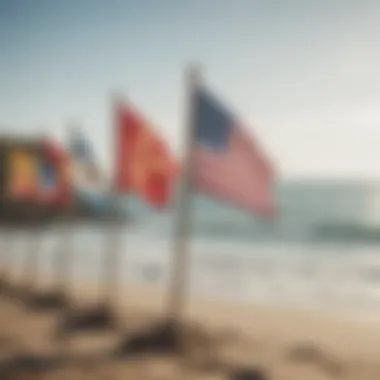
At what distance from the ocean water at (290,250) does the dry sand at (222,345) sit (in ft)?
0.12

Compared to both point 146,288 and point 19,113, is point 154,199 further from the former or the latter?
point 19,113

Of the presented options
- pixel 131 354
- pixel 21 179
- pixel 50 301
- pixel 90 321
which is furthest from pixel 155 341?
pixel 21 179

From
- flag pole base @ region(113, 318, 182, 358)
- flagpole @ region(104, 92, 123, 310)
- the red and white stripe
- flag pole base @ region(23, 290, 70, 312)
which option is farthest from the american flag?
flag pole base @ region(23, 290, 70, 312)

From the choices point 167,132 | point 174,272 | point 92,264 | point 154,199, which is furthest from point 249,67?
point 92,264

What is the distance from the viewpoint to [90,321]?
1592 mm

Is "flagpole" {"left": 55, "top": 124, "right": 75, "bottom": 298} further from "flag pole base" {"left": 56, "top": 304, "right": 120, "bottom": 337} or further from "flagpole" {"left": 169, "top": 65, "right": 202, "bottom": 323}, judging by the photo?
"flagpole" {"left": 169, "top": 65, "right": 202, "bottom": 323}

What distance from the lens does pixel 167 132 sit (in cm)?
158

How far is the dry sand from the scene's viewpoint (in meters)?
1.45

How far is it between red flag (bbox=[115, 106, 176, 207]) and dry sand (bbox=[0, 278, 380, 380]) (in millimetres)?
229

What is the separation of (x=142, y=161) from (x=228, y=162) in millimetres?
220

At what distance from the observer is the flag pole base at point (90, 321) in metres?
1.58

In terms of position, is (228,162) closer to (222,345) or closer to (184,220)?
(184,220)

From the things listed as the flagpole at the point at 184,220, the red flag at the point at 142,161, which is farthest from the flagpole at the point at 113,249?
the flagpole at the point at 184,220

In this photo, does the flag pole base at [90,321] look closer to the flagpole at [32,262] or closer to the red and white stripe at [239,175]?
the flagpole at [32,262]
